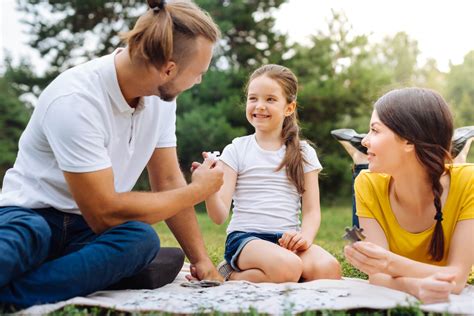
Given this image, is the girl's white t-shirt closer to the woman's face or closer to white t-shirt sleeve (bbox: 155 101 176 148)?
white t-shirt sleeve (bbox: 155 101 176 148)

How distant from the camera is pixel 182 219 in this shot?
9.80 ft

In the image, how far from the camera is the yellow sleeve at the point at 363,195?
2.89 meters

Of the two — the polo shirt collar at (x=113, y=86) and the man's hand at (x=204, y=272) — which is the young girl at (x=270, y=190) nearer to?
the man's hand at (x=204, y=272)

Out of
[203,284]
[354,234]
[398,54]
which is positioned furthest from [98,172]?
[398,54]

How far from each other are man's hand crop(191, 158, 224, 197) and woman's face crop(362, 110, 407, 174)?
698 mm

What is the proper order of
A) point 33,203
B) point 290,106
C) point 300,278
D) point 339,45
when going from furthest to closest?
point 339,45 → point 290,106 → point 300,278 → point 33,203

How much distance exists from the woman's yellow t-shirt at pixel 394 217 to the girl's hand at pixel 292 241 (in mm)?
379

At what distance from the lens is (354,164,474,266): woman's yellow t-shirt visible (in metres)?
2.78

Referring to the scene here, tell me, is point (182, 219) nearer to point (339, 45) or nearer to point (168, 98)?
point (168, 98)

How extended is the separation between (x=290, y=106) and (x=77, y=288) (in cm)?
172

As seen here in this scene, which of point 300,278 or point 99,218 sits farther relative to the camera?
point 300,278

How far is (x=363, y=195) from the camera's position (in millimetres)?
2936

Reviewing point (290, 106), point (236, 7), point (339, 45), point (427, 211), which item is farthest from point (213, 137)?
point (427, 211)

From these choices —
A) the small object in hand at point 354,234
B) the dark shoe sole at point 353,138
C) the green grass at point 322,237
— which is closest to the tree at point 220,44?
the green grass at point 322,237
